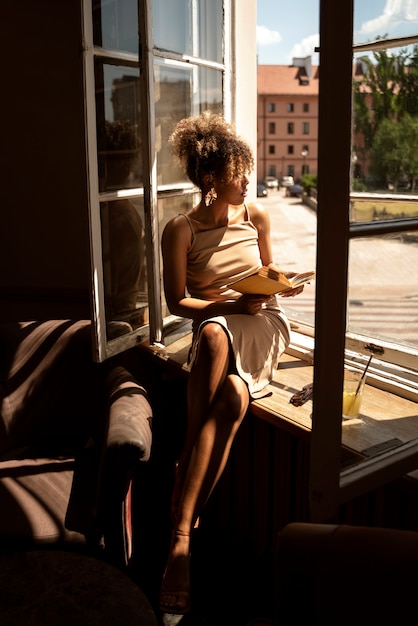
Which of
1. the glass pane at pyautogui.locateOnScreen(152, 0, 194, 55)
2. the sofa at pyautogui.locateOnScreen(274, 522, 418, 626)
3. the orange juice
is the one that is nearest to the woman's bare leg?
the orange juice

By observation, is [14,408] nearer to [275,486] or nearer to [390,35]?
[275,486]

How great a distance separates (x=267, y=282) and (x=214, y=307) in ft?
1.13

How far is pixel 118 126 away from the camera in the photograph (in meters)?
2.45

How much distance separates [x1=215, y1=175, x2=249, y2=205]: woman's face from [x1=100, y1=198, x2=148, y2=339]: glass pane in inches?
13.0

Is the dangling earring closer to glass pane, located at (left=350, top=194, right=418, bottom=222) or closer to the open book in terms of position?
the open book

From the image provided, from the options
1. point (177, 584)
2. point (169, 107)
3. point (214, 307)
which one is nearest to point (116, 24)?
point (169, 107)

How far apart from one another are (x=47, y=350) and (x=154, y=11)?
129 cm

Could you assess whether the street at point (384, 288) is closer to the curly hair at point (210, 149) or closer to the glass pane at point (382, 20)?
the glass pane at point (382, 20)

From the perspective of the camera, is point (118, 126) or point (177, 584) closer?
point (177, 584)

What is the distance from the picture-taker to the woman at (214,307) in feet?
7.01

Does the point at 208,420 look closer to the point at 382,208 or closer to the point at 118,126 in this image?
the point at 382,208

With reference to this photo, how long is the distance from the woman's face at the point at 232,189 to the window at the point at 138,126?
250mm

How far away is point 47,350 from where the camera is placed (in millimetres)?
2588

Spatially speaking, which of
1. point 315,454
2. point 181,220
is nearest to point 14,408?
point 181,220
